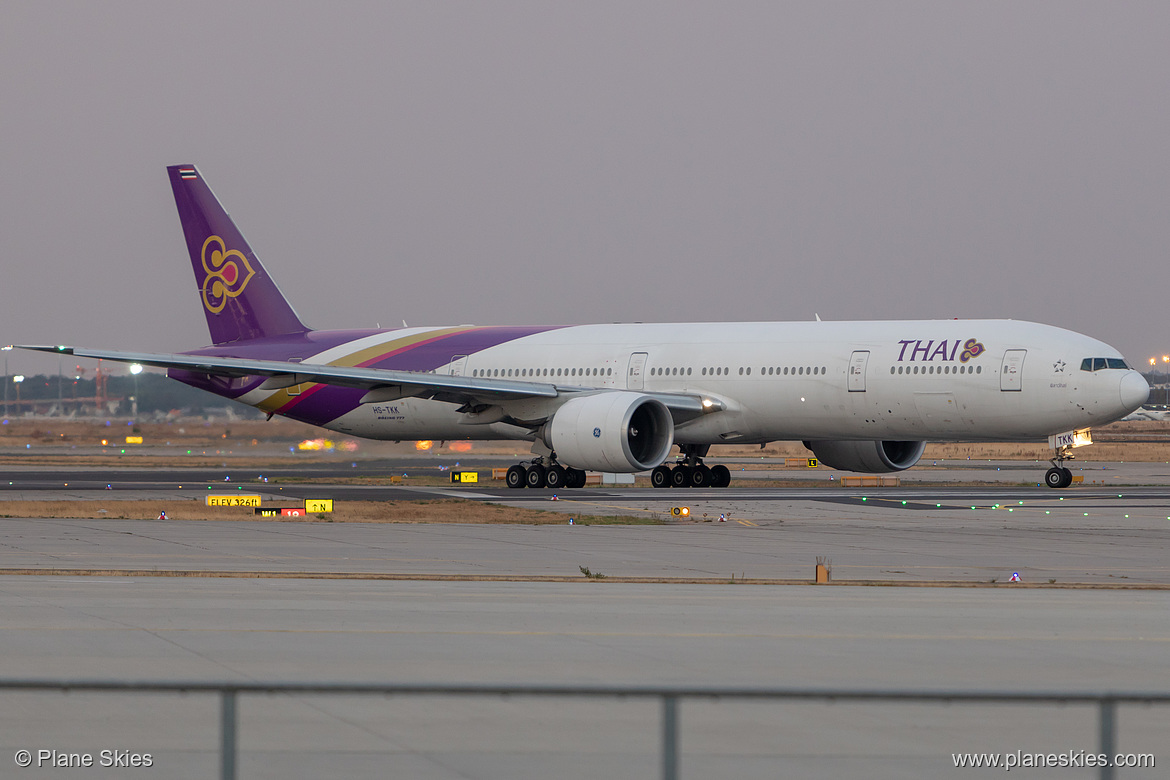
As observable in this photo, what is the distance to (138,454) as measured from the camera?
232 ft

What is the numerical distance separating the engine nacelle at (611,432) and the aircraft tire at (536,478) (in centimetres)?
126

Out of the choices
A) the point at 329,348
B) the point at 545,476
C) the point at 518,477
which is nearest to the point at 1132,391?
the point at 545,476

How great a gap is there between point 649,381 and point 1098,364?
11669 millimetres

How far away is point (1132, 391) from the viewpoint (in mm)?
34250

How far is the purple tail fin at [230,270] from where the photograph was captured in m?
46.0

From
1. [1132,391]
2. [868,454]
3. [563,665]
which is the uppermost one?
[1132,391]

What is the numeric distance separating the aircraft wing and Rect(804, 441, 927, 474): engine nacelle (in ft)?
14.6

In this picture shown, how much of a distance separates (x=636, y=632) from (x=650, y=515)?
1563 cm

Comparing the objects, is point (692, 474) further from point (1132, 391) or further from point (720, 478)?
point (1132, 391)

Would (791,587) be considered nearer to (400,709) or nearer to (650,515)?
(400,709)

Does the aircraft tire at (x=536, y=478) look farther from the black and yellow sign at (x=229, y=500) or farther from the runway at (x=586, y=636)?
the runway at (x=586, y=636)

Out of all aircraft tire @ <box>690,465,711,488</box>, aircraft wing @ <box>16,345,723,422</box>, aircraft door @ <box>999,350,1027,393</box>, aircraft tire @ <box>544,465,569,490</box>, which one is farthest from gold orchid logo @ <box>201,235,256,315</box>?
aircraft door @ <box>999,350,1027,393</box>

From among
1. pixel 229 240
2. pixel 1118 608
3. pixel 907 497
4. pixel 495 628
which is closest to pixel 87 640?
pixel 495 628

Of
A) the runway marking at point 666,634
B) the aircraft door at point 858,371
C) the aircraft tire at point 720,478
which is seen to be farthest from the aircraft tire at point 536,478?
the runway marking at point 666,634
